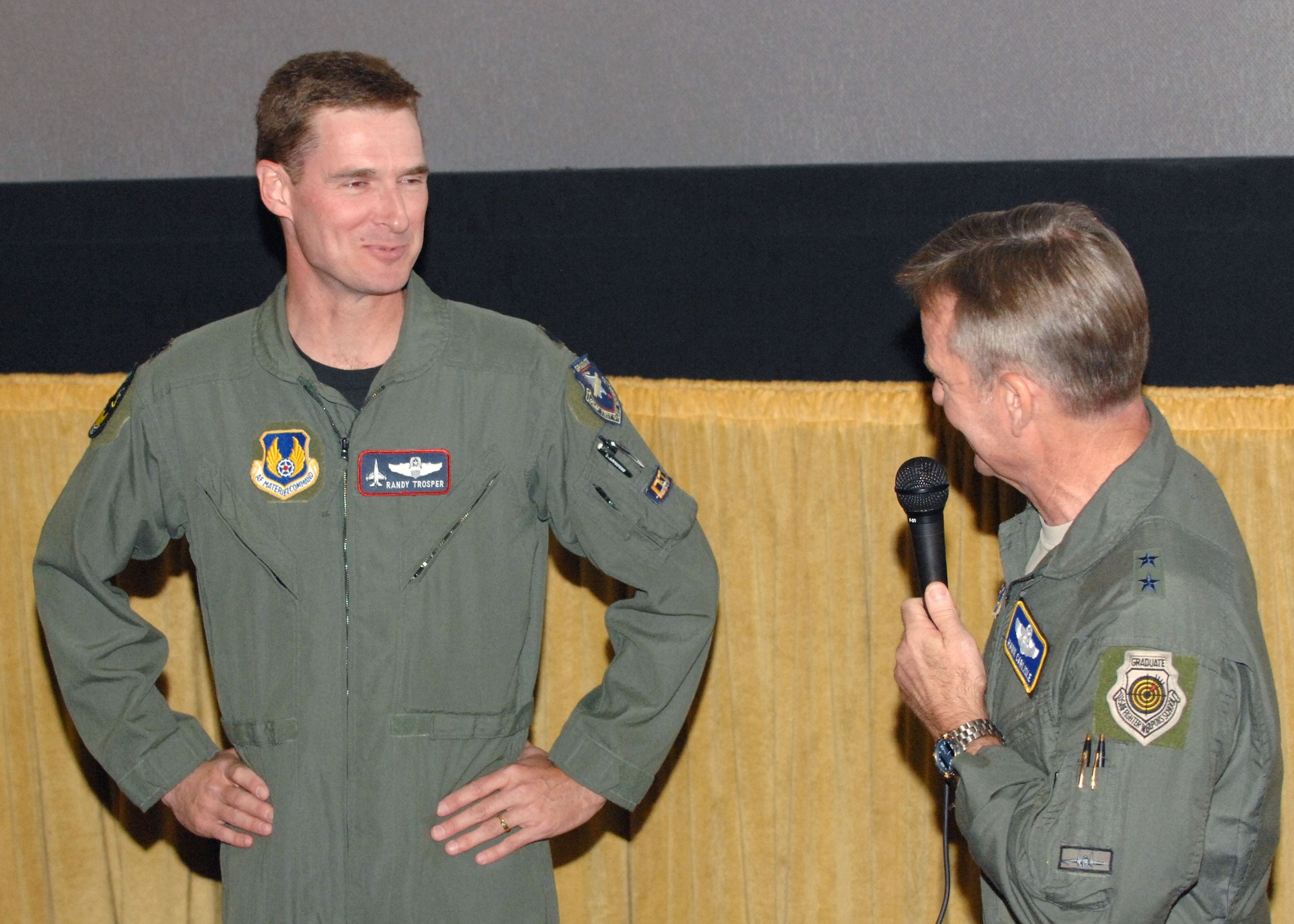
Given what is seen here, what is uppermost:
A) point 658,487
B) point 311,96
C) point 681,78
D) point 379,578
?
point 681,78

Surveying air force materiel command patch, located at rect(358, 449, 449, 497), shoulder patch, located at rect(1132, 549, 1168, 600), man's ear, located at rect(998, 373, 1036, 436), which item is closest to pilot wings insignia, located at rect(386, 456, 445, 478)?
air force materiel command patch, located at rect(358, 449, 449, 497)

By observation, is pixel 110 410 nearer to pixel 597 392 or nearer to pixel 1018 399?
pixel 597 392

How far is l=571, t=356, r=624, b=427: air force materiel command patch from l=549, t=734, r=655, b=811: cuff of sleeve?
0.47m

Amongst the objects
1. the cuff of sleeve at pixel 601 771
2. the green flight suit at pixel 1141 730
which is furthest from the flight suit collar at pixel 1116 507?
the cuff of sleeve at pixel 601 771

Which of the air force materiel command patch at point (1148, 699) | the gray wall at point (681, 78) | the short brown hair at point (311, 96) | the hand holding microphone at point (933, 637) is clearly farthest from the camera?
the gray wall at point (681, 78)

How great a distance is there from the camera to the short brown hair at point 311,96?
180 cm

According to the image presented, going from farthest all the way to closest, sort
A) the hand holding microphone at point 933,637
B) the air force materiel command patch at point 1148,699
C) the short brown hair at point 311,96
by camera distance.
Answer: the short brown hair at point 311,96, the hand holding microphone at point 933,637, the air force materiel command patch at point 1148,699

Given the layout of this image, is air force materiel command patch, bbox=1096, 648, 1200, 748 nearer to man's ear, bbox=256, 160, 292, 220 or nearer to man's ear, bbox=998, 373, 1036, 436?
man's ear, bbox=998, 373, 1036, 436

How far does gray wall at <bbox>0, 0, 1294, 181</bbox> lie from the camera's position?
2.37 meters

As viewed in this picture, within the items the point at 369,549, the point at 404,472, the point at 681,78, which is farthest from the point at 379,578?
the point at 681,78

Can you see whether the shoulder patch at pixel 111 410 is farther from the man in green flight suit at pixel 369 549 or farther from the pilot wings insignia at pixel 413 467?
the pilot wings insignia at pixel 413 467

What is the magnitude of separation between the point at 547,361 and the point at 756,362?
59 centimetres

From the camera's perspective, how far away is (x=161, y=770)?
1.96m

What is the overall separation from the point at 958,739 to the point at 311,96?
1.14 m
